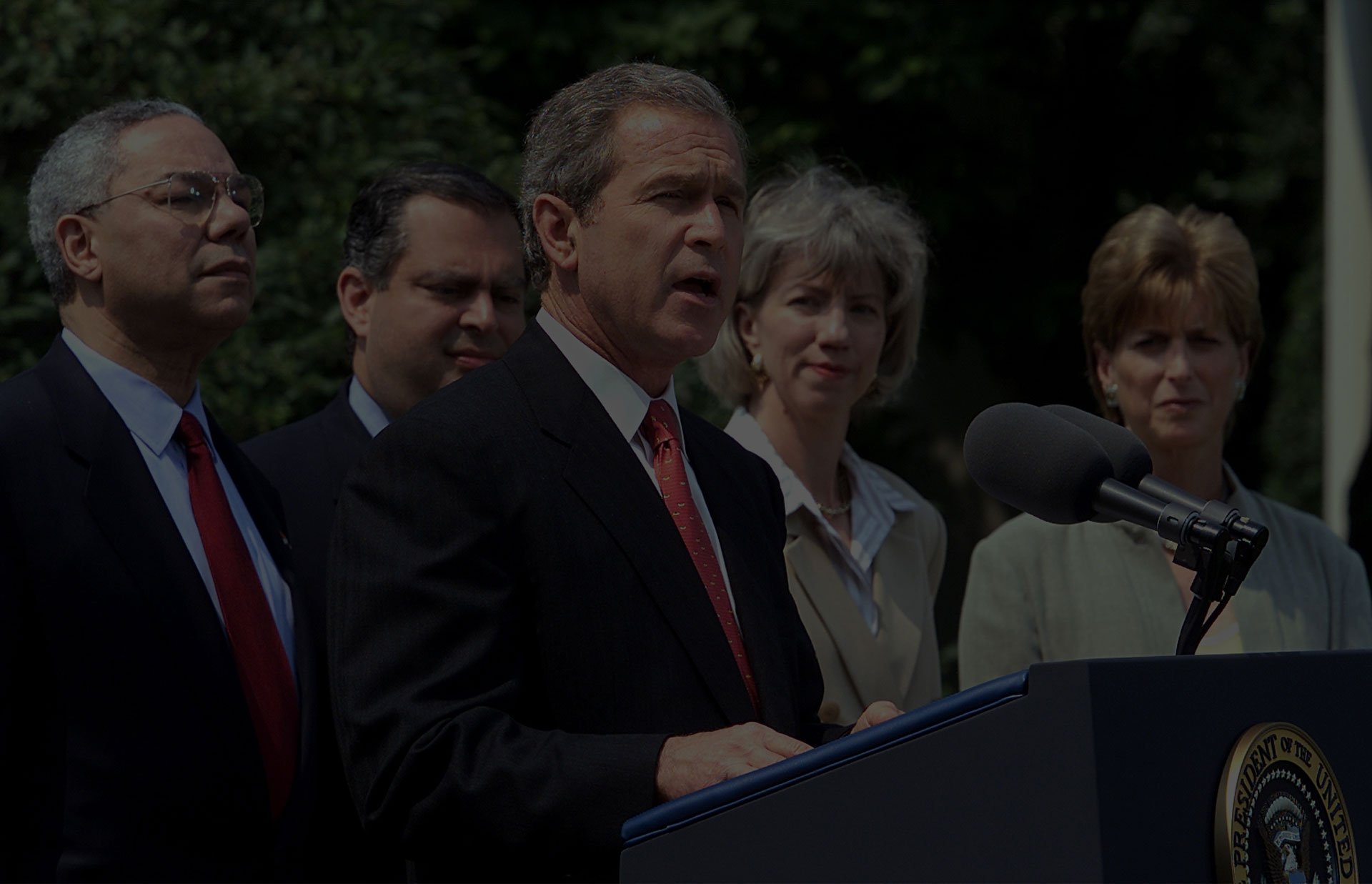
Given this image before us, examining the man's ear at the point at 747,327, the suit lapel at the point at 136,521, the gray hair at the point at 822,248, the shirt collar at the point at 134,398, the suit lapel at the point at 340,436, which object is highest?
the gray hair at the point at 822,248

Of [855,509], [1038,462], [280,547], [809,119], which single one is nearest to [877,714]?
[1038,462]

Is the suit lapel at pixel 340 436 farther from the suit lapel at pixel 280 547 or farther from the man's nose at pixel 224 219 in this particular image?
the man's nose at pixel 224 219

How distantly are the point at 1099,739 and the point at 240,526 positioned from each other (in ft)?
6.90

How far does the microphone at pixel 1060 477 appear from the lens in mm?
2117

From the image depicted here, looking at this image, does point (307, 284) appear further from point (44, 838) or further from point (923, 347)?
point (923, 347)

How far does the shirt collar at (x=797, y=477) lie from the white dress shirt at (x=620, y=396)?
1.28 m

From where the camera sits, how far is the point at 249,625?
10.6ft

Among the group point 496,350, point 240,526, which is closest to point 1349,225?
point 496,350

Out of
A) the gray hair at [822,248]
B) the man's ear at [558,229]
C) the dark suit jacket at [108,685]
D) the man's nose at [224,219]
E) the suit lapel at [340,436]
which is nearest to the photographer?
the man's ear at [558,229]

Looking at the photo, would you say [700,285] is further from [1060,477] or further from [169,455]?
[169,455]

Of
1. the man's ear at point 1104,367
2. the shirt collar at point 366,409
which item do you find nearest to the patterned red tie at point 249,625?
the shirt collar at point 366,409

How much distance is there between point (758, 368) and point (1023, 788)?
8.63ft

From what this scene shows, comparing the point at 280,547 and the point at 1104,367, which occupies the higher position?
the point at 1104,367

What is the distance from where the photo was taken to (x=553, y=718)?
246cm
